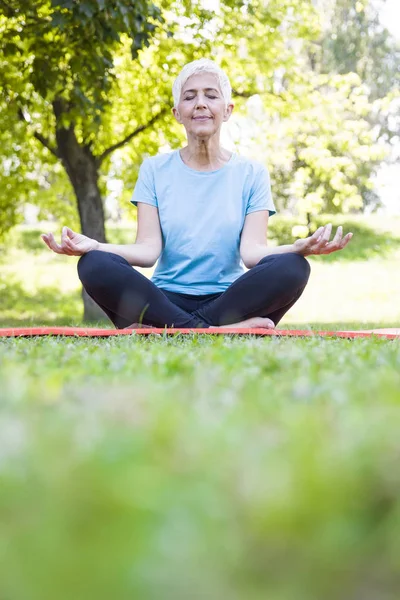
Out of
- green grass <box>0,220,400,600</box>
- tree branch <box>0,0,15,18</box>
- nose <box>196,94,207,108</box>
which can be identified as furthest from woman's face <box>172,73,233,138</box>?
tree branch <box>0,0,15,18</box>

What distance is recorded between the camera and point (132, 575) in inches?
26.1

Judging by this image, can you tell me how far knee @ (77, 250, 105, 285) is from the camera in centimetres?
412

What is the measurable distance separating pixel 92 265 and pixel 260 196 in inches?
48.6

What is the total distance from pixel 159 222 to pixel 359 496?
4.05 meters

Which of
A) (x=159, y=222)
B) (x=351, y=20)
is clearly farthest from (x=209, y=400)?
(x=351, y=20)

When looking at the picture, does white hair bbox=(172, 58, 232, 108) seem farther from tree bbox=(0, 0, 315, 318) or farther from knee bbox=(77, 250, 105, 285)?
tree bbox=(0, 0, 315, 318)

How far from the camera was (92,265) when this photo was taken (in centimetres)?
413

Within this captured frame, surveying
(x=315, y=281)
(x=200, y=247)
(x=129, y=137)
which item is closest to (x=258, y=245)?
(x=200, y=247)

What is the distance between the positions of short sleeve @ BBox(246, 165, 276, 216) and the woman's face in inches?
17.6

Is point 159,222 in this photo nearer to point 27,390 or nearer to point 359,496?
point 27,390

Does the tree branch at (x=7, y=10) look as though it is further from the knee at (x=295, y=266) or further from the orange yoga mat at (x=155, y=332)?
the knee at (x=295, y=266)

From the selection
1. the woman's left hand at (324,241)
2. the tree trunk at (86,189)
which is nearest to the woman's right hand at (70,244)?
the woman's left hand at (324,241)

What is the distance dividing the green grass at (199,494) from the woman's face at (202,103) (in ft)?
10.9

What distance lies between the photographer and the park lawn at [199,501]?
2.23ft
